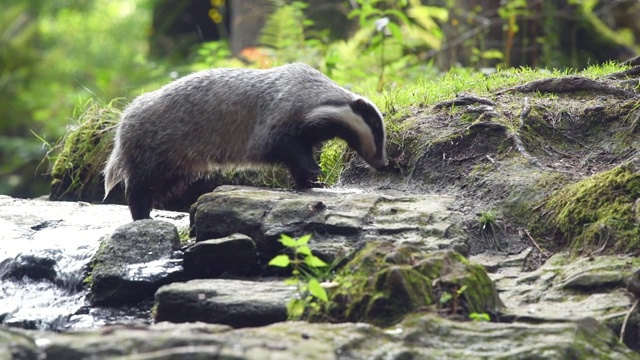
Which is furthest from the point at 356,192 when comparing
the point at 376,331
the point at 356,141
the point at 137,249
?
the point at 376,331

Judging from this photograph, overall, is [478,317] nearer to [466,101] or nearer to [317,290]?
[317,290]

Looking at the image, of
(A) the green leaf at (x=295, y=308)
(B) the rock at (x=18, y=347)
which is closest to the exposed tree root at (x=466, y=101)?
(A) the green leaf at (x=295, y=308)

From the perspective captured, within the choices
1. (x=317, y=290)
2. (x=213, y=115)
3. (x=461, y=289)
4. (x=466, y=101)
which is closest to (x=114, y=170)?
(x=213, y=115)

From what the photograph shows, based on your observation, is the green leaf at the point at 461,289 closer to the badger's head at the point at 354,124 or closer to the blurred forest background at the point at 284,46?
the badger's head at the point at 354,124

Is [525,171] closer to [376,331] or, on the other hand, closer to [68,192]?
[376,331]

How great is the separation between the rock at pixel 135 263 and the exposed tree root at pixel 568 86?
278cm

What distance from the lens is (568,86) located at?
6480 millimetres

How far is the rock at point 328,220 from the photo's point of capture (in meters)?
4.89

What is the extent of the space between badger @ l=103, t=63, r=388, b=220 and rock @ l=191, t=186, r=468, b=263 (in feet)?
2.56

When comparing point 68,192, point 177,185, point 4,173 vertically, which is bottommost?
point 4,173

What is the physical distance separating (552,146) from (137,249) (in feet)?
8.92

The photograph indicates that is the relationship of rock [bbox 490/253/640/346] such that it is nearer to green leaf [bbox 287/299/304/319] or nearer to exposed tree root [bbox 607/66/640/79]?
green leaf [bbox 287/299/304/319]

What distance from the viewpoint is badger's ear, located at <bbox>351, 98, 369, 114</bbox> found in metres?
6.15

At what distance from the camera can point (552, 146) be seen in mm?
6004
